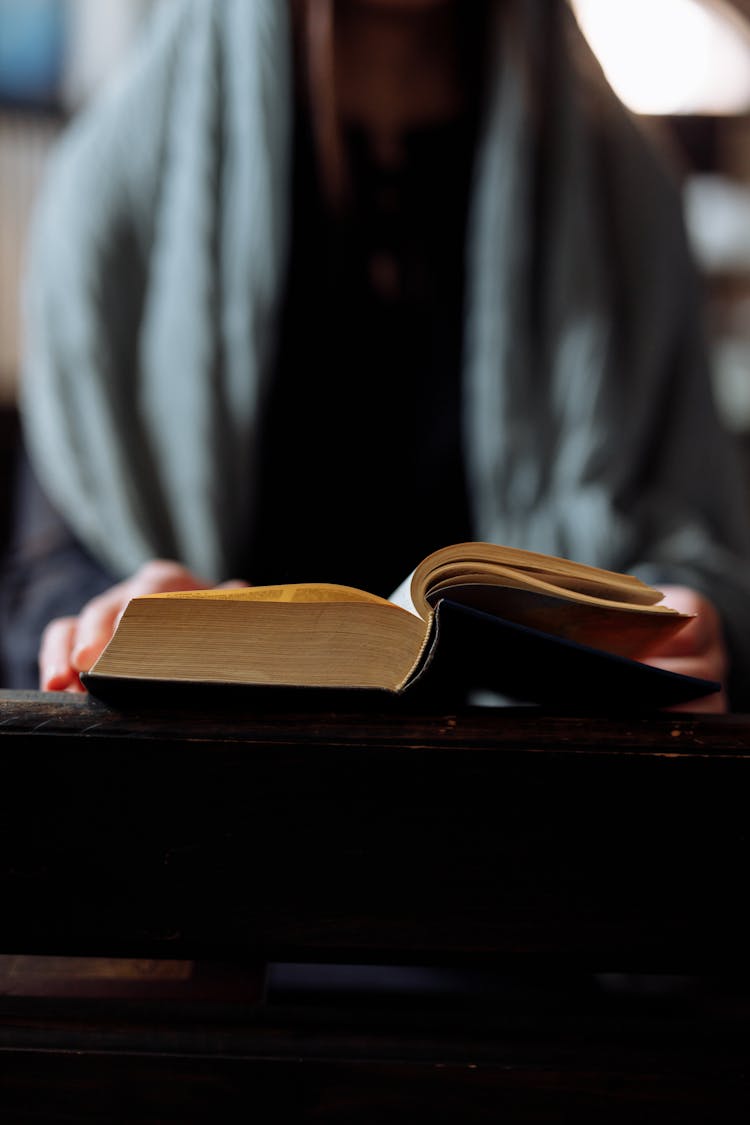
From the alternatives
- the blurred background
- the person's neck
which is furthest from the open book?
the blurred background

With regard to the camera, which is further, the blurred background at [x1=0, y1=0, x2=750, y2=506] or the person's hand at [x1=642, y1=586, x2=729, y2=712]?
the blurred background at [x1=0, y1=0, x2=750, y2=506]

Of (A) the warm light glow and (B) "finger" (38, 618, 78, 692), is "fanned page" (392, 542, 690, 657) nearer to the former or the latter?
(B) "finger" (38, 618, 78, 692)

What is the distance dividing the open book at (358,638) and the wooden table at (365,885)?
2cm

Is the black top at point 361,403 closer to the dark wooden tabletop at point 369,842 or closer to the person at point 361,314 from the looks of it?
the person at point 361,314

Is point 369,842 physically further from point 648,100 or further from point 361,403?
point 648,100

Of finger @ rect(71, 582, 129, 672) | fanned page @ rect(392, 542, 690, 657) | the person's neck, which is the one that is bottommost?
finger @ rect(71, 582, 129, 672)

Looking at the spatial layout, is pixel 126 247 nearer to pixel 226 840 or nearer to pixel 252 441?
pixel 252 441

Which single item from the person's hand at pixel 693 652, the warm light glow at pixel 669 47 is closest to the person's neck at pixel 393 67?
the person's hand at pixel 693 652

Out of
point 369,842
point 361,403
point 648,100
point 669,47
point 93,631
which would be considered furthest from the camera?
point 648,100

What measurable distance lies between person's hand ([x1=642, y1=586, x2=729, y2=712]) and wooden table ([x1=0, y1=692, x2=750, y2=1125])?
13cm

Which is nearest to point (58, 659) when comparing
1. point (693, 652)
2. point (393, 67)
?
point (693, 652)

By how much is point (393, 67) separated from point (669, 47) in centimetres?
104

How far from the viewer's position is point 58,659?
0.45m

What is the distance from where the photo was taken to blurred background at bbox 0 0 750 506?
58.7 inches
